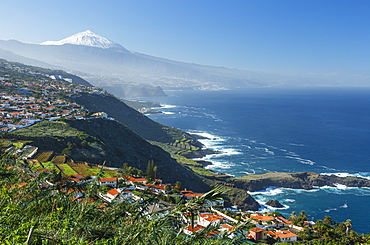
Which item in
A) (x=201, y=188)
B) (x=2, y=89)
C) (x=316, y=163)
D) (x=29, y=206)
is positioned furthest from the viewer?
(x=2, y=89)

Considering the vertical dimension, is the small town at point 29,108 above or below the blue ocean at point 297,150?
above

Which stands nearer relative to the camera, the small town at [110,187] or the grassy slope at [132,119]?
the small town at [110,187]

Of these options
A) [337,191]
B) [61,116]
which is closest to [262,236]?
[337,191]

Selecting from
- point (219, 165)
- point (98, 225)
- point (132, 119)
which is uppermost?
point (98, 225)

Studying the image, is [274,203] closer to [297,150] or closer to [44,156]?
[44,156]

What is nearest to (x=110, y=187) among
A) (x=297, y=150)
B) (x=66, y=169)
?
(x=66, y=169)

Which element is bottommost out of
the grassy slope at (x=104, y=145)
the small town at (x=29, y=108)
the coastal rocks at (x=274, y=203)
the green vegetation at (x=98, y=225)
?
the coastal rocks at (x=274, y=203)

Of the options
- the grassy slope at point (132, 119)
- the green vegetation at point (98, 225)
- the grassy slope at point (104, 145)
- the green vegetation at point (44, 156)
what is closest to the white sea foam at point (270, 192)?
the grassy slope at point (104, 145)

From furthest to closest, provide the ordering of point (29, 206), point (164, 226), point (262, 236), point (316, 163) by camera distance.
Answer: point (316, 163) < point (262, 236) < point (29, 206) < point (164, 226)

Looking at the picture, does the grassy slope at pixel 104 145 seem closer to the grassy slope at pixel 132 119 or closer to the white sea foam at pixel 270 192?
the white sea foam at pixel 270 192

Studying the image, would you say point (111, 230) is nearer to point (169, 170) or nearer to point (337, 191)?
point (169, 170)

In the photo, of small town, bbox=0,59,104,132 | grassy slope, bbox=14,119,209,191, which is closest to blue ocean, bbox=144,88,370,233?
grassy slope, bbox=14,119,209,191
